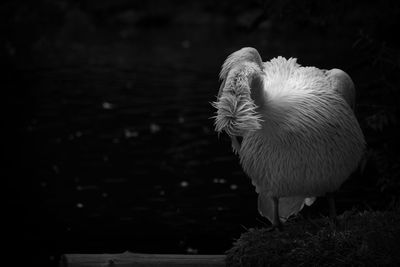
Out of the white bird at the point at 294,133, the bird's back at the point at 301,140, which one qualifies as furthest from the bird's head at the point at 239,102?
the bird's back at the point at 301,140

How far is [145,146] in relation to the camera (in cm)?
1466

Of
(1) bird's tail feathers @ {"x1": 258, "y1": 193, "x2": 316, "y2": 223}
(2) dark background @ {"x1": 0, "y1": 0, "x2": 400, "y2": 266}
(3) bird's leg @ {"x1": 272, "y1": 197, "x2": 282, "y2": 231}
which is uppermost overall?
(2) dark background @ {"x1": 0, "y1": 0, "x2": 400, "y2": 266}

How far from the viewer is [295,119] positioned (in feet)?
18.2

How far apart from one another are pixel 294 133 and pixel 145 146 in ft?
30.5

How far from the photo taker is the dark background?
8.12m

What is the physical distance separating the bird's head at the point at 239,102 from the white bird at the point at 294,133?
14 mm

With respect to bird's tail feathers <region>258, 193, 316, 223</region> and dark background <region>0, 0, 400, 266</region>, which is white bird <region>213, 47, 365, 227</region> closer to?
bird's tail feathers <region>258, 193, 316, 223</region>

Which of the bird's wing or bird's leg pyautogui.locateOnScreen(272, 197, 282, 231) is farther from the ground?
the bird's wing

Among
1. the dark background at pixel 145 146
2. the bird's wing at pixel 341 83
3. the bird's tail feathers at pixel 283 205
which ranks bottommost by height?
the bird's tail feathers at pixel 283 205

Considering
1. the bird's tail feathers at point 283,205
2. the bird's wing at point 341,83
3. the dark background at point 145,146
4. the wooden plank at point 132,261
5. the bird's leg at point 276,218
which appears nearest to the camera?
the wooden plank at point 132,261

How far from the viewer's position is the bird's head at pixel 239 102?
4875 mm

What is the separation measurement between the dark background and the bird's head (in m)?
1.32

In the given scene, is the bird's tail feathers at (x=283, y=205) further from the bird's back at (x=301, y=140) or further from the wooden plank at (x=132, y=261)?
the wooden plank at (x=132, y=261)

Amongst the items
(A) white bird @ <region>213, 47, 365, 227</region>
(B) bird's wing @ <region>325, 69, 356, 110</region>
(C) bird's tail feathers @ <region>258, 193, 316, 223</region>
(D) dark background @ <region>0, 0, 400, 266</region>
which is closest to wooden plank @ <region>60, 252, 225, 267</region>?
(A) white bird @ <region>213, 47, 365, 227</region>
